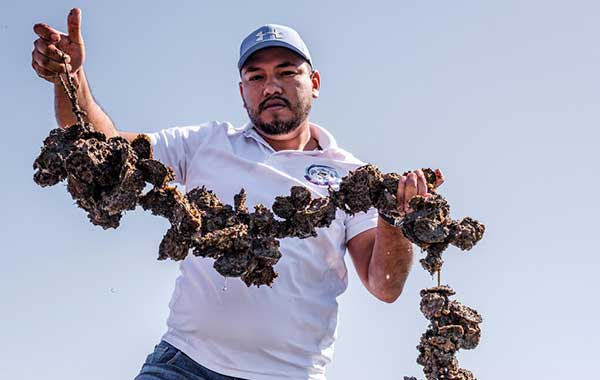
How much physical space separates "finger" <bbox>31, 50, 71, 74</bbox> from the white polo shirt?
1516 millimetres

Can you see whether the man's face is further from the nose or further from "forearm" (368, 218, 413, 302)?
"forearm" (368, 218, 413, 302)

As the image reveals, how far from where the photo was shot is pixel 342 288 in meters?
7.29

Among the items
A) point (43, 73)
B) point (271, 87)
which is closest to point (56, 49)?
point (43, 73)

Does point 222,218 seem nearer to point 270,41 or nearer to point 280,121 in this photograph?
point 280,121

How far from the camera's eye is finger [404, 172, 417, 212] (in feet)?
19.7

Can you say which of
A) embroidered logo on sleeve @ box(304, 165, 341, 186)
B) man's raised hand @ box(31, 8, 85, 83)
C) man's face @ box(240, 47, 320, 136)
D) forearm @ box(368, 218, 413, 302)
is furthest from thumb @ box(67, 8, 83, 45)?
forearm @ box(368, 218, 413, 302)

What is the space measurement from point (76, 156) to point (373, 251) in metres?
2.82

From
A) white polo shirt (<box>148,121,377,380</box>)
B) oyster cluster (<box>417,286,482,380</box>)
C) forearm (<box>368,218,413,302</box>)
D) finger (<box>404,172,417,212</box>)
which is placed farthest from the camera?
forearm (<box>368,218,413,302</box>)

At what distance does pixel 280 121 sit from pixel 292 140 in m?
0.29

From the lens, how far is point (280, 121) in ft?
25.8

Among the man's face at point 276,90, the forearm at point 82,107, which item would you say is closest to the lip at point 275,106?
the man's face at point 276,90

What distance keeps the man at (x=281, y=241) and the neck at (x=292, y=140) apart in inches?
0.5

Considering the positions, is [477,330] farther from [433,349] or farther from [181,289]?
[181,289]

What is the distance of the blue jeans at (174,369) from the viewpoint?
21.4ft
